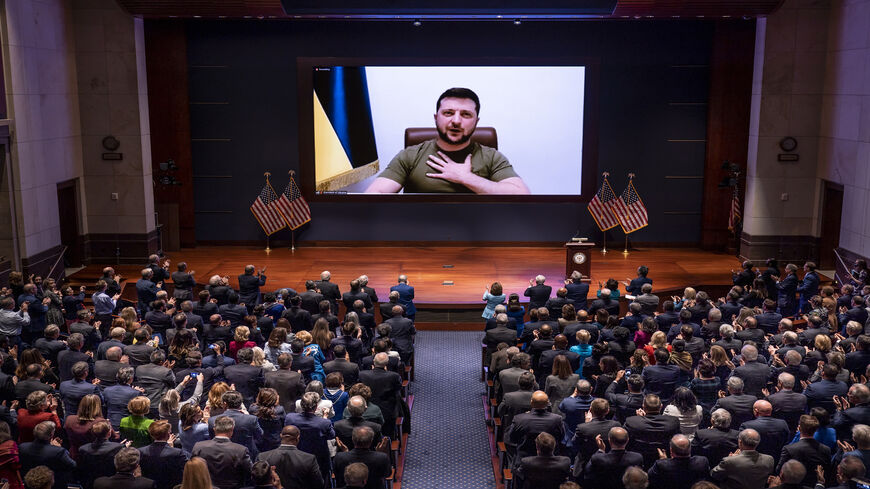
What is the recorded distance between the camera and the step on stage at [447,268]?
43.2ft

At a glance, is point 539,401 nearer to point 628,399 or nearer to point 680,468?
point 628,399

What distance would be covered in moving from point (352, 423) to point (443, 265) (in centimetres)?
885

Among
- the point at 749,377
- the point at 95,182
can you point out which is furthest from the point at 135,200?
the point at 749,377

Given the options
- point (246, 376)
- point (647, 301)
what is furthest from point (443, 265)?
point (246, 376)

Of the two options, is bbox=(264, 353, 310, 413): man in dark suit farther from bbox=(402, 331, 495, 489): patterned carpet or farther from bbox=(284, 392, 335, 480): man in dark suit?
bbox=(402, 331, 495, 489): patterned carpet

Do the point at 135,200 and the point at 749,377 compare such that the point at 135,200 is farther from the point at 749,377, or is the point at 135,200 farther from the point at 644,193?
the point at 749,377

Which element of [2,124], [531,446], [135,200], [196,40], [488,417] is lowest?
[488,417]

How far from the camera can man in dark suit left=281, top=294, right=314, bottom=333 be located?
961 centimetres

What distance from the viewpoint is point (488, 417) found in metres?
9.17

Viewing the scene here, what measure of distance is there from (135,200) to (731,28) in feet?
37.6

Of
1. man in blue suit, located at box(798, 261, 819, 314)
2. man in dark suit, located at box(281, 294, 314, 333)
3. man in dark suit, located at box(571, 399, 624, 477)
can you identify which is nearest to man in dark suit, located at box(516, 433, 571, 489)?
man in dark suit, located at box(571, 399, 624, 477)

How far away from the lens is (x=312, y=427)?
6371 mm

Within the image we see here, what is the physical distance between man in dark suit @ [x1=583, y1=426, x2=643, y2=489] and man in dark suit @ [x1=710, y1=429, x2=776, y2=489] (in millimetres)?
604

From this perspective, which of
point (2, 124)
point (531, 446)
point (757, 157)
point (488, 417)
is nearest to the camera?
point (531, 446)
